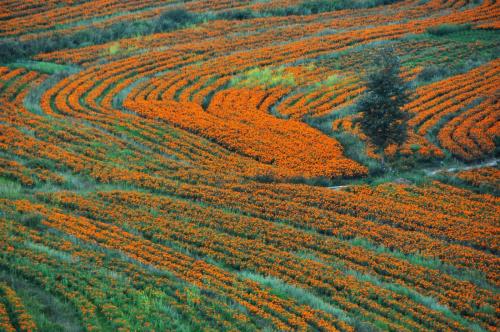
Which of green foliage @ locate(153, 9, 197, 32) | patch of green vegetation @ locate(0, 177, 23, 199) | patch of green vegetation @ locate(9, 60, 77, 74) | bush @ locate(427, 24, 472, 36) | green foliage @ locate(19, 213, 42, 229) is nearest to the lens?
green foliage @ locate(19, 213, 42, 229)

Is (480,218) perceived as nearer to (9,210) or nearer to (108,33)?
(9,210)

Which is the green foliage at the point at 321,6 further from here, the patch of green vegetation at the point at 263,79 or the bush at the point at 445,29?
the patch of green vegetation at the point at 263,79

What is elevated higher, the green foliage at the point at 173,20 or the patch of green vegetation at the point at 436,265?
the green foliage at the point at 173,20

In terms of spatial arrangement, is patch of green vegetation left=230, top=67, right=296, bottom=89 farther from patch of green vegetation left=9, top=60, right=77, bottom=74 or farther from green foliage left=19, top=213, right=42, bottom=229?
green foliage left=19, top=213, right=42, bottom=229

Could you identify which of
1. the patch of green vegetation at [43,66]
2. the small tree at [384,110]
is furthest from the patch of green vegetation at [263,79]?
the patch of green vegetation at [43,66]

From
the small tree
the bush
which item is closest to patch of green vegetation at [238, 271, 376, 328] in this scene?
the small tree

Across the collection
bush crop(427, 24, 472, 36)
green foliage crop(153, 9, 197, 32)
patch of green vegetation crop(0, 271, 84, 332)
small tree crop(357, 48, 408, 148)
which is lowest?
patch of green vegetation crop(0, 271, 84, 332)
